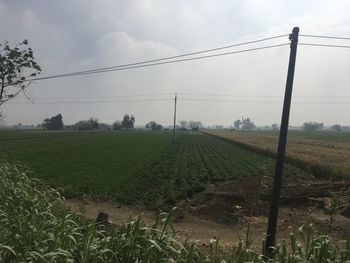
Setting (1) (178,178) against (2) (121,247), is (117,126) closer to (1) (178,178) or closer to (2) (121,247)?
(1) (178,178)

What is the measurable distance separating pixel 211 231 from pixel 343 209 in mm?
5875

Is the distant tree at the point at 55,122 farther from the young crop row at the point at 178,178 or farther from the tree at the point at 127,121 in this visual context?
the young crop row at the point at 178,178

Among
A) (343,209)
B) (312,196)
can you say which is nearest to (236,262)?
(343,209)

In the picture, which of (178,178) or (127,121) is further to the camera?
(127,121)

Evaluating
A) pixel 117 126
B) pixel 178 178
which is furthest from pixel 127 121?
pixel 178 178

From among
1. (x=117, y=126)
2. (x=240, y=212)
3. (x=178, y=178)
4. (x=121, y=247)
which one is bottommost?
(x=117, y=126)

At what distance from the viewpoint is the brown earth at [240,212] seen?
12695mm

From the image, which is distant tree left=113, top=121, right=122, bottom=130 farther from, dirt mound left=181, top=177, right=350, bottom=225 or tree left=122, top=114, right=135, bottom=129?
dirt mound left=181, top=177, right=350, bottom=225

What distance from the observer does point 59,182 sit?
2133 cm

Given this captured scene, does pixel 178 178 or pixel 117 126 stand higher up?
pixel 178 178

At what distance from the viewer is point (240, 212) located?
1589 cm

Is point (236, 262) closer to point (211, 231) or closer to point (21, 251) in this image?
point (21, 251)

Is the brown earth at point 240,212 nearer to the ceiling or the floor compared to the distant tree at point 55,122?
nearer to the ceiling

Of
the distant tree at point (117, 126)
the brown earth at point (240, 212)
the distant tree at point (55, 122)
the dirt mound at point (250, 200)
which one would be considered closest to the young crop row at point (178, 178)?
the dirt mound at point (250, 200)
